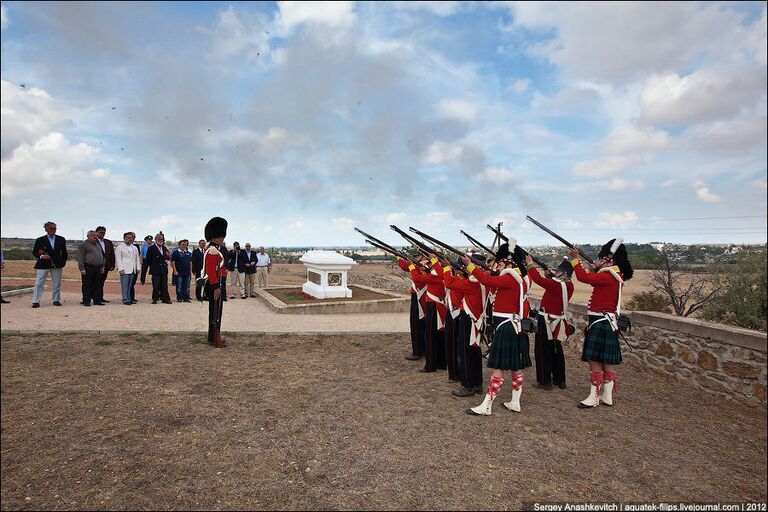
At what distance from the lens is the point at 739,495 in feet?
12.6

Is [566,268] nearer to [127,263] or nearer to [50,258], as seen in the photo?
[50,258]

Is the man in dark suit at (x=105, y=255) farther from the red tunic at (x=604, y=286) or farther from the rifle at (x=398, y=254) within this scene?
the red tunic at (x=604, y=286)

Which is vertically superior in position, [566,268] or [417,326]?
[566,268]

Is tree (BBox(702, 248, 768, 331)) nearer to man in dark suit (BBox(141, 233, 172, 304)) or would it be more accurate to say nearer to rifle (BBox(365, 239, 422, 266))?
rifle (BBox(365, 239, 422, 266))

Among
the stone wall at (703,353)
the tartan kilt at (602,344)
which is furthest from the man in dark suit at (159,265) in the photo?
the stone wall at (703,353)

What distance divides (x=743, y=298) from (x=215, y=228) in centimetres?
1221

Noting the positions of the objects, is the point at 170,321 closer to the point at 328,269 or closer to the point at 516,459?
the point at 328,269

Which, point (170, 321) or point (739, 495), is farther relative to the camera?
point (170, 321)

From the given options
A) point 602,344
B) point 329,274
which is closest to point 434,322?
point 602,344

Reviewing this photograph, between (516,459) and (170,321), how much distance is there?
8.12 m

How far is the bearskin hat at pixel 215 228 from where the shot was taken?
24.7 feet

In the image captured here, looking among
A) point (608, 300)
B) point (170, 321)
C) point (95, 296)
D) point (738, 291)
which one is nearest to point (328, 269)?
point (170, 321)

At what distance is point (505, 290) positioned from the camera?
548cm

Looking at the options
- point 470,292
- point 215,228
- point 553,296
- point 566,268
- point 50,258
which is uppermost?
point 215,228
